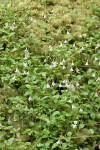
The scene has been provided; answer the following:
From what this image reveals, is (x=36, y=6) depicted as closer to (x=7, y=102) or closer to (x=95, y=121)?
(x=7, y=102)

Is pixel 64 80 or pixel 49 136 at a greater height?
pixel 64 80

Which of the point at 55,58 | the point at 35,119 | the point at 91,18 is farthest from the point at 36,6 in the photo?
the point at 35,119

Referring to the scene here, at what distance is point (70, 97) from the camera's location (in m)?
3.29

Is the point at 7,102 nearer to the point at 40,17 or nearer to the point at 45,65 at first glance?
the point at 45,65

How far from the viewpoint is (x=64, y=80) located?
3512 mm

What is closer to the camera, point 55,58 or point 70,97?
point 70,97

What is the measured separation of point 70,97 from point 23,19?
202cm

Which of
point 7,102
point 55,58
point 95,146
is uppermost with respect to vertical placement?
point 55,58

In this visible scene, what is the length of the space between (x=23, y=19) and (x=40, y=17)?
0.33 m

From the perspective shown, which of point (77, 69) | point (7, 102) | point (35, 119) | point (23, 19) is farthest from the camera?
point (23, 19)

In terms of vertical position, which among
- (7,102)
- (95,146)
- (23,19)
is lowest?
(95,146)

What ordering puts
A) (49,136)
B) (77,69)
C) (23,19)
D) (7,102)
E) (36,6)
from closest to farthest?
(49,136) → (7,102) → (77,69) → (23,19) → (36,6)

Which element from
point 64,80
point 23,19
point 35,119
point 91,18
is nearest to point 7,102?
point 35,119

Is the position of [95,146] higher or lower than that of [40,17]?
lower
